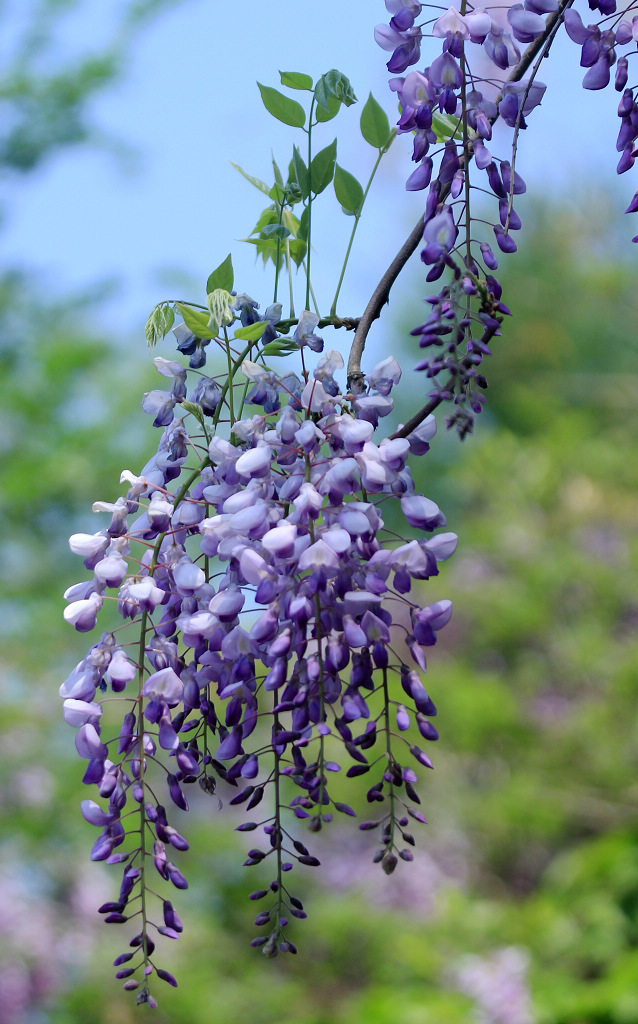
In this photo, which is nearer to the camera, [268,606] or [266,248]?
[268,606]

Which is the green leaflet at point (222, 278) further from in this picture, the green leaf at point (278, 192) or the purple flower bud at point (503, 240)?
the purple flower bud at point (503, 240)

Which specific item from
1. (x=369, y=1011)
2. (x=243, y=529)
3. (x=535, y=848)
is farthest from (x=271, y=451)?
(x=535, y=848)

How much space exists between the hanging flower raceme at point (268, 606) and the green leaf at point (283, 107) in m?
0.18

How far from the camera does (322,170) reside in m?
0.67

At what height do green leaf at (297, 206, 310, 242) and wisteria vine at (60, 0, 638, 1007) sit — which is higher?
green leaf at (297, 206, 310, 242)

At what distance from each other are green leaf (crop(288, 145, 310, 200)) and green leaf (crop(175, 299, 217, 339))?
4.9 inches

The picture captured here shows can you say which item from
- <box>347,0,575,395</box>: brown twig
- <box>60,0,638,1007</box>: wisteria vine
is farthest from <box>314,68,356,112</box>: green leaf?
<box>347,0,575,395</box>: brown twig

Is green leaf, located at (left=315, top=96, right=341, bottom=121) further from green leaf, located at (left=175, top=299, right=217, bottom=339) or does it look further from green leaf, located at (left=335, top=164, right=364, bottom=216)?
green leaf, located at (left=175, top=299, right=217, bottom=339)

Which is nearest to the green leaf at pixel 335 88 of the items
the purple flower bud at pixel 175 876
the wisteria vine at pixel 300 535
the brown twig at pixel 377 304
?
the wisteria vine at pixel 300 535

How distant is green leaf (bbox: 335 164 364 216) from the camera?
0.70m

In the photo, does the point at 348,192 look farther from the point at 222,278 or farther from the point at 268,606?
the point at 268,606

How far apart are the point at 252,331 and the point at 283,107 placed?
20 cm

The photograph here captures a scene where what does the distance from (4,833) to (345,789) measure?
1643mm

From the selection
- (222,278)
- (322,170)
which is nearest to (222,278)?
(222,278)
